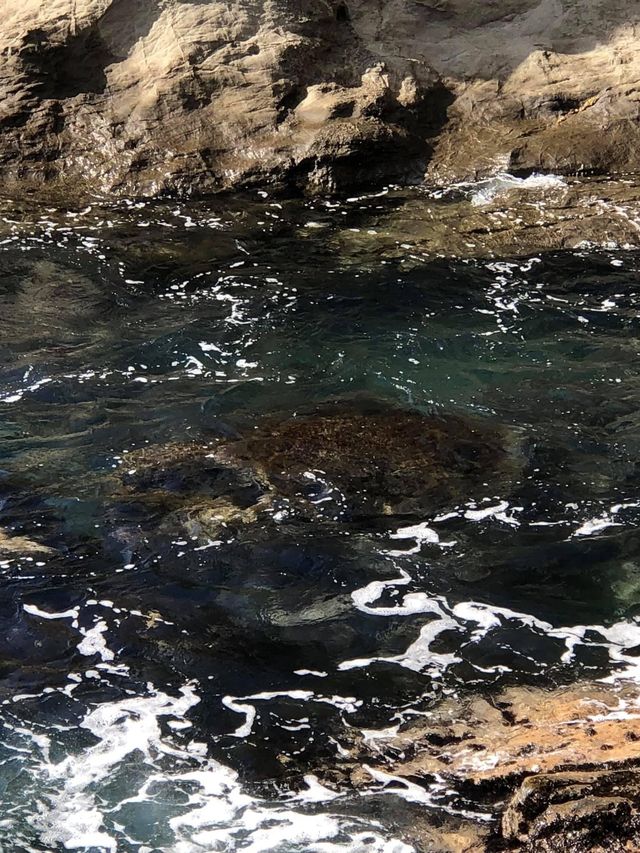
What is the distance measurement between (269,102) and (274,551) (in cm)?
611

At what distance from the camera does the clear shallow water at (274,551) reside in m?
3.38

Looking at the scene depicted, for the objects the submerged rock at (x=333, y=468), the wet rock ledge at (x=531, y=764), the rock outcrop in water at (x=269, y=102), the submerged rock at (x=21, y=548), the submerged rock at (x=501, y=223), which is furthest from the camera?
the rock outcrop in water at (x=269, y=102)

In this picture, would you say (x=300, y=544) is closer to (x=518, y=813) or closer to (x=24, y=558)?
(x=24, y=558)

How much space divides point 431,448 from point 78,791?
9.35 ft

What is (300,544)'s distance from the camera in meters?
4.66

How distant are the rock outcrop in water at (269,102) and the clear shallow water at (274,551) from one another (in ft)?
4.67

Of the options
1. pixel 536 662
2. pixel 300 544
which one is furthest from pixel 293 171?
pixel 536 662

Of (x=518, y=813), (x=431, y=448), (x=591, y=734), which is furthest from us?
(x=431, y=448)

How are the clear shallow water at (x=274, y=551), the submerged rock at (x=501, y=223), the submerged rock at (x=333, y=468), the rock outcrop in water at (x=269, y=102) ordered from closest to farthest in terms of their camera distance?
the clear shallow water at (x=274, y=551) → the submerged rock at (x=333, y=468) → the submerged rock at (x=501, y=223) → the rock outcrop in water at (x=269, y=102)

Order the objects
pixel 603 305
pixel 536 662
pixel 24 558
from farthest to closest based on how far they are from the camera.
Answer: pixel 603 305, pixel 24 558, pixel 536 662

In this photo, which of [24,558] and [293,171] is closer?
[24,558]

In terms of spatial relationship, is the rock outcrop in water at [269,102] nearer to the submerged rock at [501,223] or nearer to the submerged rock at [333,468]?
the submerged rock at [501,223]

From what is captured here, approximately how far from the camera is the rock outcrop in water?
9.12m

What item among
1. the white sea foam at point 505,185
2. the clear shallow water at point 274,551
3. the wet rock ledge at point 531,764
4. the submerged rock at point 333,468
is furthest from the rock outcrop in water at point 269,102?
the wet rock ledge at point 531,764
